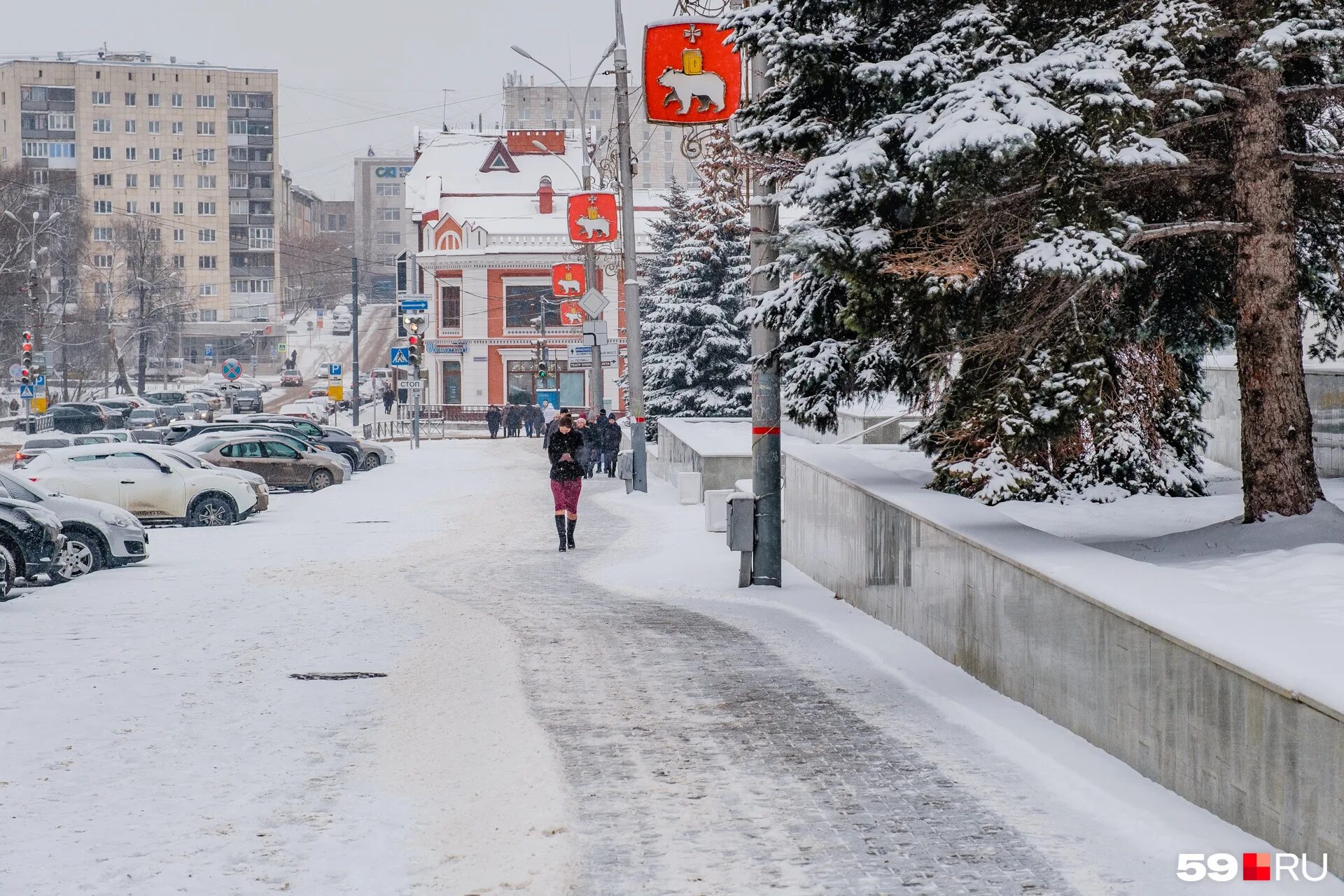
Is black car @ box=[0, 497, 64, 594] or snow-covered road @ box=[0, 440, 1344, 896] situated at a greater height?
black car @ box=[0, 497, 64, 594]

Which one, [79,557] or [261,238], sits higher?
[261,238]

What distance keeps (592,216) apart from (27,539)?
20940mm

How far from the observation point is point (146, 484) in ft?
84.6

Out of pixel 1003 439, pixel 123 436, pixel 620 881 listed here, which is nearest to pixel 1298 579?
pixel 1003 439

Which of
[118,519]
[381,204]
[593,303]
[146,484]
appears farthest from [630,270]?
[381,204]

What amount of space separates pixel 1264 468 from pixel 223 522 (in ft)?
61.1

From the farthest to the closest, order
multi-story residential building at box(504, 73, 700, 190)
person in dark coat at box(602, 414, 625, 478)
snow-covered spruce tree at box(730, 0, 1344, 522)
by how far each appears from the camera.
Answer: multi-story residential building at box(504, 73, 700, 190) < person in dark coat at box(602, 414, 625, 478) < snow-covered spruce tree at box(730, 0, 1344, 522)

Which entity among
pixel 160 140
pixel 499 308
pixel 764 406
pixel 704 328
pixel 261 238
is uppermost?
pixel 160 140

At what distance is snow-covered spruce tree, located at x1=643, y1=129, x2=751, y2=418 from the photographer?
47.3 m

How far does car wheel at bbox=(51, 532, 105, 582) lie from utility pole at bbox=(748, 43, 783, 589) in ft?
25.8

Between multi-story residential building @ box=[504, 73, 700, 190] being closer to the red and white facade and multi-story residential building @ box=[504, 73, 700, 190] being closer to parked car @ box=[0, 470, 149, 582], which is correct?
the red and white facade

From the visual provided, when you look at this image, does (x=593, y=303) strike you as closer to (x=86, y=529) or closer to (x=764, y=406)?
(x=86, y=529)

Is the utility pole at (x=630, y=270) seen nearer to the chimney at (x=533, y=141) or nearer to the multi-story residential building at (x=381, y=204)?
the chimney at (x=533, y=141)

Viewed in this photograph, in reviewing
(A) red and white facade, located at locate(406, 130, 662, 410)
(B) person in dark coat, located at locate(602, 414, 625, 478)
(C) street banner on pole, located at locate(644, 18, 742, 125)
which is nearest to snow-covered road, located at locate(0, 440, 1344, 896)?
(C) street banner on pole, located at locate(644, 18, 742, 125)
